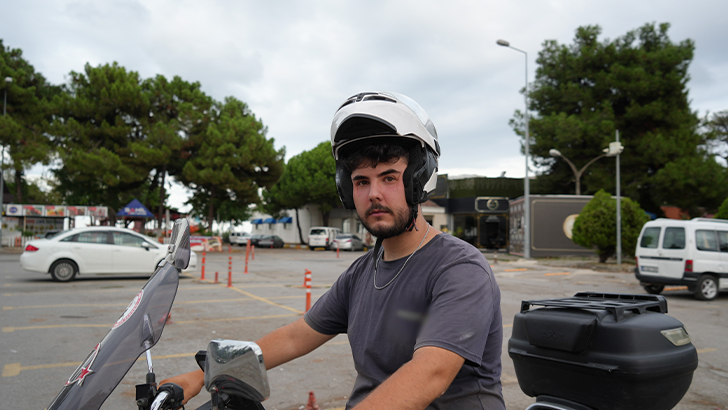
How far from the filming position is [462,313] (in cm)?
143

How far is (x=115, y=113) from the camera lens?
33844 mm

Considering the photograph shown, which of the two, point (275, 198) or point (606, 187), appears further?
point (275, 198)

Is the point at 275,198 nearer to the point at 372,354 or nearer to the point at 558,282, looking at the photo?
the point at 558,282

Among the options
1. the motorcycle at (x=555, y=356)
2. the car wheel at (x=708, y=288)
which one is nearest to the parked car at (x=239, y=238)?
the car wheel at (x=708, y=288)

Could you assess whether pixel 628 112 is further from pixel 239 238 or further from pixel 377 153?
pixel 377 153

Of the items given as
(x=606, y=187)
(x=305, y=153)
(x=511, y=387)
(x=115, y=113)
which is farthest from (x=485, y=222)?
(x=511, y=387)

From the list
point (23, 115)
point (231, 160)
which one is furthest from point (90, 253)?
point (23, 115)

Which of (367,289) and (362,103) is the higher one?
(362,103)

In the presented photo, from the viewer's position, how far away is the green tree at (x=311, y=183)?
148 ft

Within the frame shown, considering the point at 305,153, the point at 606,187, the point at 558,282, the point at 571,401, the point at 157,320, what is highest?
the point at 305,153

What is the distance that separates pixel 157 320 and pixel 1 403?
3.75 meters

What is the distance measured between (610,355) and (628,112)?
3687 cm

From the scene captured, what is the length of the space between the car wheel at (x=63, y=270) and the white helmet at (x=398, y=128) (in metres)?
13.7

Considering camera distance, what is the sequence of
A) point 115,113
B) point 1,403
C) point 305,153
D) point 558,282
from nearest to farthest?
1. point 1,403
2. point 558,282
3. point 115,113
4. point 305,153
